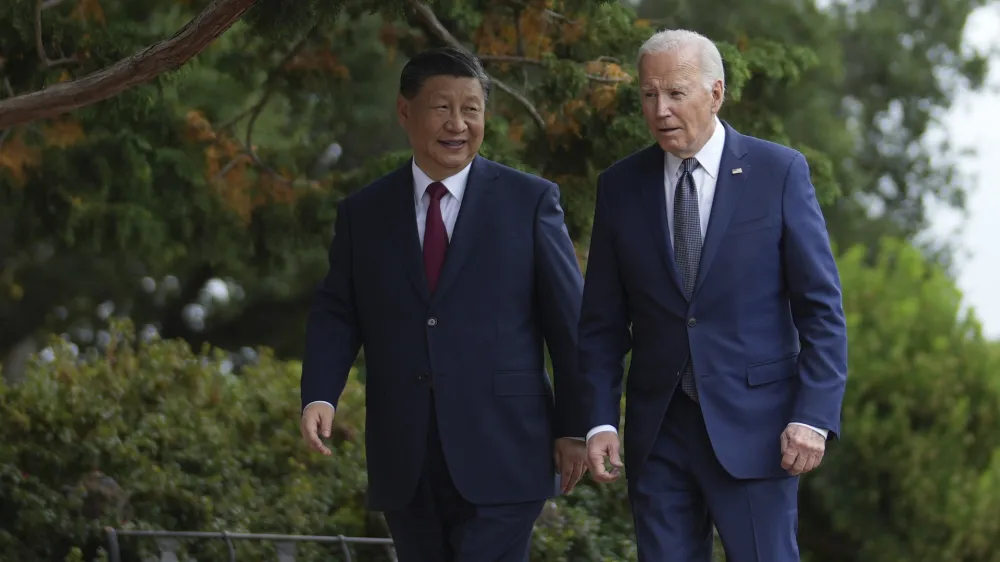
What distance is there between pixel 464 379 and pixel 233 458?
15.7 feet

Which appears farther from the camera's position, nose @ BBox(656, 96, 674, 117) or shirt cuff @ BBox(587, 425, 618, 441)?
shirt cuff @ BBox(587, 425, 618, 441)

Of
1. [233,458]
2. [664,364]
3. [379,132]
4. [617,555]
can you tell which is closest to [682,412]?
[664,364]

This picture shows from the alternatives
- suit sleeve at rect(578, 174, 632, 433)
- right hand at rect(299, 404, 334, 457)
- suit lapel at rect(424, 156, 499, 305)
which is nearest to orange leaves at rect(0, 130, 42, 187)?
right hand at rect(299, 404, 334, 457)

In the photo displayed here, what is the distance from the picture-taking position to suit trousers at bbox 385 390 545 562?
16.7 feet

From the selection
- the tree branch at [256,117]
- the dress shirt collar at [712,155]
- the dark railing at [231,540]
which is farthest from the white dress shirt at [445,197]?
the tree branch at [256,117]

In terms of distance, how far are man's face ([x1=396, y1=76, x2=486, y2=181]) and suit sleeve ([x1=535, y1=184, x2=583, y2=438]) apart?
0.31 m

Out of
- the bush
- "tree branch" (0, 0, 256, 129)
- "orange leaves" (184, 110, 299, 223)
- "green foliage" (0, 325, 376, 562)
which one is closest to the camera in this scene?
"tree branch" (0, 0, 256, 129)

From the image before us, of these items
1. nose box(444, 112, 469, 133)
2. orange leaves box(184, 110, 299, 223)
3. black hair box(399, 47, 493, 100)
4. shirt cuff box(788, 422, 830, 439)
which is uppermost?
orange leaves box(184, 110, 299, 223)

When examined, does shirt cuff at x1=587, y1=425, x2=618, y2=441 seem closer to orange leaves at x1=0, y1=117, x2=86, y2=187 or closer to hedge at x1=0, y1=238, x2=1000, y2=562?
hedge at x1=0, y1=238, x2=1000, y2=562

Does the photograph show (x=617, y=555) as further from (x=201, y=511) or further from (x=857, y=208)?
(x=857, y=208)

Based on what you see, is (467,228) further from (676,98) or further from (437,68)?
(676,98)

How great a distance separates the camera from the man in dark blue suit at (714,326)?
4.68 metres

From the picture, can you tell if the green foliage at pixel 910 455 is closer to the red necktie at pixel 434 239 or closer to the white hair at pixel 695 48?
the red necktie at pixel 434 239

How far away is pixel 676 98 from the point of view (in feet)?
15.4
